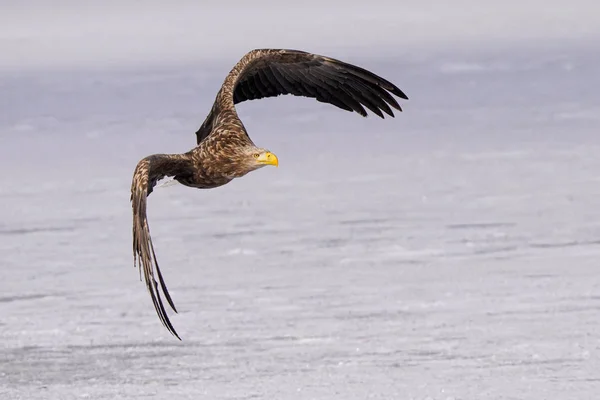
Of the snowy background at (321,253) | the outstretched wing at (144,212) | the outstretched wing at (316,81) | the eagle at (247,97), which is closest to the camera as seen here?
the outstretched wing at (144,212)

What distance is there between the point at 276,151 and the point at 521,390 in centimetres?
746

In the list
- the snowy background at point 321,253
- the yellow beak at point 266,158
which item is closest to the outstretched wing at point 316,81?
the yellow beak at point 266,158

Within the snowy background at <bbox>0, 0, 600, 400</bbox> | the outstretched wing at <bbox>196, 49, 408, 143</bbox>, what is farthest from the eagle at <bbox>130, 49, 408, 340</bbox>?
the snowy background at <bbox>0, 0, 600, 400</bbox>

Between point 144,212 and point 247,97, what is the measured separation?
175cm

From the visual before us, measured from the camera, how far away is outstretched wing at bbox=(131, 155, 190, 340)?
189 inches

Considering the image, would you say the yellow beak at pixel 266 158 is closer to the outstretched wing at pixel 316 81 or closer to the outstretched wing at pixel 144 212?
the outstretched wing at pixel 144 212

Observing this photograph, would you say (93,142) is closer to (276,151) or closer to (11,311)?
(276,151)

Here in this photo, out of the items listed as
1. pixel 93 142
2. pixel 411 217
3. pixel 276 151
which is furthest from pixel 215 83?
pixel 411 217

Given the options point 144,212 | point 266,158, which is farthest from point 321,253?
point 144,212

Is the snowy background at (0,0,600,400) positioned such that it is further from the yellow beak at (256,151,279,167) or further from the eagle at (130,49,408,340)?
the yellow beak at (256,151,279,167)

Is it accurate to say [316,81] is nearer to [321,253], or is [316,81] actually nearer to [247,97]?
[247,97]

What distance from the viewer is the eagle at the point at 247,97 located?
Result: 18.9 feet

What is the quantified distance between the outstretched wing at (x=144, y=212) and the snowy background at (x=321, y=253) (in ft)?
5.65

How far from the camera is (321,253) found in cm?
982
